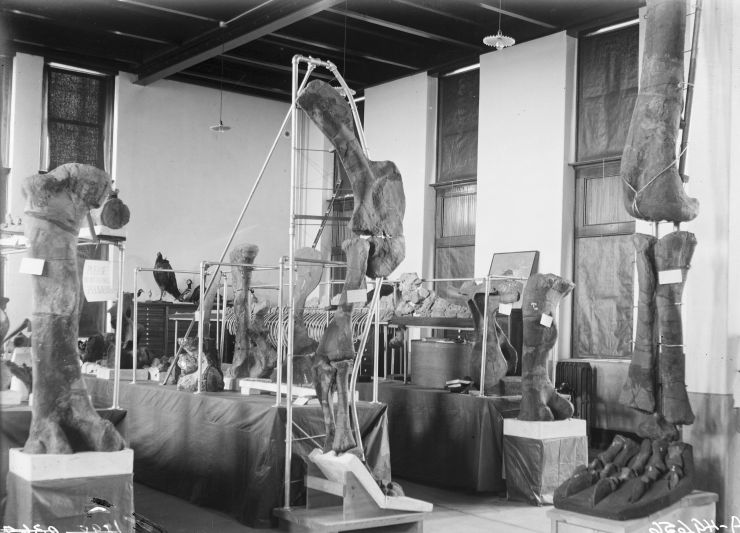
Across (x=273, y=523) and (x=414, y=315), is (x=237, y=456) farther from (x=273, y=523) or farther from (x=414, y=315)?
(x=414, y=315)

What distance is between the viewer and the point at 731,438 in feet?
15.1

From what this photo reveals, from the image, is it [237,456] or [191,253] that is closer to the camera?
[237,456]

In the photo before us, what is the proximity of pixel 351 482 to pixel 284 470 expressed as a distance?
829 millimetres

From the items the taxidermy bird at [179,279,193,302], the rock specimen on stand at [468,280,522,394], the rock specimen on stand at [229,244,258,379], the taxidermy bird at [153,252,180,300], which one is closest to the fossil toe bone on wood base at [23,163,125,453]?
the rock specimen on stand at [229,244,258,379]

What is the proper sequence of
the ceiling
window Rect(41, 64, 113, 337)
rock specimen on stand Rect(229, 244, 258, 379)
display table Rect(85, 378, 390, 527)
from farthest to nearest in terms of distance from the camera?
window Rect(41, 64, 113, 337) → the ceiling → rock specimen on stand Rect(229, 244, 258, 379) → display table Rect(85, 378, 390, 527)

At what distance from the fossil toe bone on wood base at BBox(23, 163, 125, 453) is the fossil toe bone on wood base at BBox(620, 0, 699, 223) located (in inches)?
110

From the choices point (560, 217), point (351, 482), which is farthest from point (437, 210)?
point (351, 482)

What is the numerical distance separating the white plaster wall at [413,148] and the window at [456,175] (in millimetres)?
135

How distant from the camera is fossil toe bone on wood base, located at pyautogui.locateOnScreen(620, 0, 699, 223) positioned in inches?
180

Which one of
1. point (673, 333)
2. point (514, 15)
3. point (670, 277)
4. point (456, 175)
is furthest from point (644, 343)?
point (456, 175)

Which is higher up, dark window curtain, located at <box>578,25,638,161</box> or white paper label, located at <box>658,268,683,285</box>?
dark window curtain, located at <box>578,25,638,161</box>

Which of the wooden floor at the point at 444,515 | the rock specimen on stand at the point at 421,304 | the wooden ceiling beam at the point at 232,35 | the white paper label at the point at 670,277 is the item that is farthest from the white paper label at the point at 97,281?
the wooden ceiling beam at the point at 232,35

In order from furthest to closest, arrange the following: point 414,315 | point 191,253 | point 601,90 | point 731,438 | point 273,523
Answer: point 191,253, point 601,90, point 414,315, point 273,523, point 731,438

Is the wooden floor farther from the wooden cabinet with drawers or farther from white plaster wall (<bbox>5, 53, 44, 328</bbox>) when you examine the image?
white plaster wall (<bbox>5, 53, 44, 328</bbox>)
